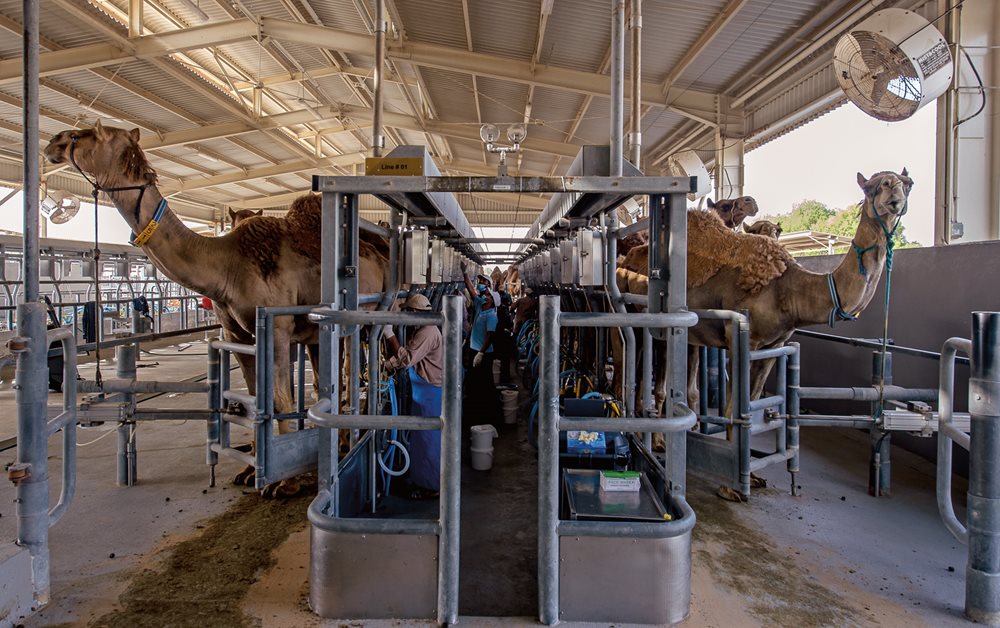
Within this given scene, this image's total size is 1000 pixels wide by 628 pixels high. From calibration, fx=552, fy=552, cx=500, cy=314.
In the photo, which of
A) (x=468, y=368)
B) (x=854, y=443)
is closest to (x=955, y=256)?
(x=854, y=443)

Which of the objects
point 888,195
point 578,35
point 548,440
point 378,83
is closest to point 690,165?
point 578,35

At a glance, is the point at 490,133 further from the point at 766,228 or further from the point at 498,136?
the point at 766,228

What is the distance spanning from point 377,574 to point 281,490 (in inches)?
82.8

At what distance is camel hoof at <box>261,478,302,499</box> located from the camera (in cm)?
425

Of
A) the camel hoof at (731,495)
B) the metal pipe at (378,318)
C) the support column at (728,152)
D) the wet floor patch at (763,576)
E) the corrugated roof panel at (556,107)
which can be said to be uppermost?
the corrugated roof panel at (556,107)

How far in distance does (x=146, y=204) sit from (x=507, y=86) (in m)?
8.25

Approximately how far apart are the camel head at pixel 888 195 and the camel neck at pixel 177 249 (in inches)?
202

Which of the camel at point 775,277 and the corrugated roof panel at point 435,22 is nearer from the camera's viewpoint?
the camel at point 775,277

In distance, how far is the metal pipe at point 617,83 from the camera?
285 cm

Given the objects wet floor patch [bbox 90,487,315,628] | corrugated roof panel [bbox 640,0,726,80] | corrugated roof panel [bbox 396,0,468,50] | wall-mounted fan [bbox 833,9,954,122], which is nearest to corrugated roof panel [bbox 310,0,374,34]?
corrugated roof panel [bbox 396,0,468,50]

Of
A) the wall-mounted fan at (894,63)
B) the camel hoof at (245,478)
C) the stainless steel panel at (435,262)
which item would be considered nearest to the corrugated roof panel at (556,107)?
the wall-mounted fan at (894,63)

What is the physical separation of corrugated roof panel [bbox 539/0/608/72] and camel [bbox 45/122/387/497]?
4.79 m

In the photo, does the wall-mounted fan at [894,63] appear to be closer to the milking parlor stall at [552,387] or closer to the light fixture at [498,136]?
the milking parlor stall at [552,387]

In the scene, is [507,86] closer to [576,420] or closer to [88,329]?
[88,329]
